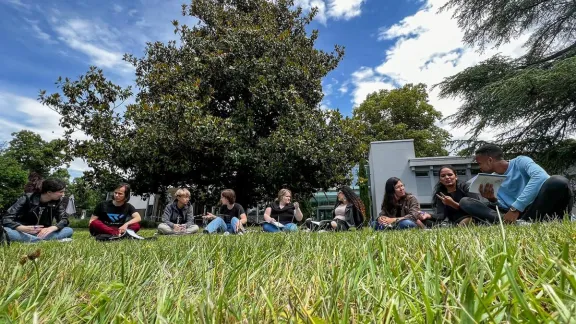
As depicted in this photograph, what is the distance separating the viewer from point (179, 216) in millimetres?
7391

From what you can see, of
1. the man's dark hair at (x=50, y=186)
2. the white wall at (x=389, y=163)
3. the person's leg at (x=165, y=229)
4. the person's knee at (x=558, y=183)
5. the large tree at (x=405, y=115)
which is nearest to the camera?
the person's knee at (x=558, y=183)

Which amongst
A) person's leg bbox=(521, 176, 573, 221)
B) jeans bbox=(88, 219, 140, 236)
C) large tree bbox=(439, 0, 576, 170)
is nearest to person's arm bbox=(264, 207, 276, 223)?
jeans bbox=(88, 219, 140, 236)

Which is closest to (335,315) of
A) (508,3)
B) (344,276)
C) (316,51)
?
(344,276)

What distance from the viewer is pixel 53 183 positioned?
5.74 meters

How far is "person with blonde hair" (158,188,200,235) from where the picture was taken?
7.02 m

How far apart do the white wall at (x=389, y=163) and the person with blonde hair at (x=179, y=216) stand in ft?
46.3

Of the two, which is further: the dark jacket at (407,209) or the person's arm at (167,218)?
the person's arm at (167,218)

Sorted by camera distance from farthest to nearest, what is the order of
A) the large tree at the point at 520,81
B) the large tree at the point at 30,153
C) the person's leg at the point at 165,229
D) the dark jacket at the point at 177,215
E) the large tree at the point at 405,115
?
the large tree at the point at 30,153
the large tree at the point at 405,115
the large tree at the point at 520,81
the dark jacket at the point at 177,215
the person's leg at the point at 165,229

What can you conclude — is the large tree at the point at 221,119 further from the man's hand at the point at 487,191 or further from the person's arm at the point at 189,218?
the man's hand at the point at 487,191

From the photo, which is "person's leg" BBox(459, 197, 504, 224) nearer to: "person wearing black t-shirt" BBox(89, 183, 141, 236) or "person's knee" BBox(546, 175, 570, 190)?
"person's knee" BBox(546, 175, 570, 190)

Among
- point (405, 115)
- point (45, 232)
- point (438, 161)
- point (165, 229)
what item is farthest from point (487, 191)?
point (405, 115)

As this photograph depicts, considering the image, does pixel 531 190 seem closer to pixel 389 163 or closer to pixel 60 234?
pixel 60 234

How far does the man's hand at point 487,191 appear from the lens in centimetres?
449

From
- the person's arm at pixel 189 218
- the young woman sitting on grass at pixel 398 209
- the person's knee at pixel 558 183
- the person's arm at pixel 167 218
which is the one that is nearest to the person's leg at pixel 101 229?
the person's arm at pixel 167 218
